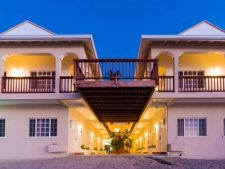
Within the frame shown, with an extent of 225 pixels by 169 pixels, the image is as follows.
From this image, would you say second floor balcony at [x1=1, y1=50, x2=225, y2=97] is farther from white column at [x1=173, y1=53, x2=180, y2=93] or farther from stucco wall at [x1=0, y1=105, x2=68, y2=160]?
stucco wall at [x1=0, y1=105, x2=68, y2=160]

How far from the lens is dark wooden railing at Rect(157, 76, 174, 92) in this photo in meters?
23.5

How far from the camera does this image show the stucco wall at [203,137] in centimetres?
2467

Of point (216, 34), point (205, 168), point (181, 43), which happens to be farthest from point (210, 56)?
point (205, 168)

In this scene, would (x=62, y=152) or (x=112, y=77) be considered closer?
(x=112, y=77)

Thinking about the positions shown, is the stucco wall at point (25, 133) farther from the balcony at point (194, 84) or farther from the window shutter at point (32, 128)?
the balcony at point (194, 84)

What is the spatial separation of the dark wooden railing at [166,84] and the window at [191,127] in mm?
2154

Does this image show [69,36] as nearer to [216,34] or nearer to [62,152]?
[62,152]

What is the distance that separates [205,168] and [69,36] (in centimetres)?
1117

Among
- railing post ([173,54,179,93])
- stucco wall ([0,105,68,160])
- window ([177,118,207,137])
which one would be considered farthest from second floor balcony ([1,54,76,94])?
window ([177,118,207,137])

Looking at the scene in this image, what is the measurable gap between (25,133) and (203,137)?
10364mm

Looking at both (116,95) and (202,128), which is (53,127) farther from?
(202,128)

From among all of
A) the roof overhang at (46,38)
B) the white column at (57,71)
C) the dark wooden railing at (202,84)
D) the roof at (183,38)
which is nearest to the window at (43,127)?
the white column at (57,71)

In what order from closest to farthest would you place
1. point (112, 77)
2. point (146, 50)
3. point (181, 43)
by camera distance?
point (112, 77) < point (181, 43) < point (146, 50)

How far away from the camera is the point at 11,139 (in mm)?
24922
